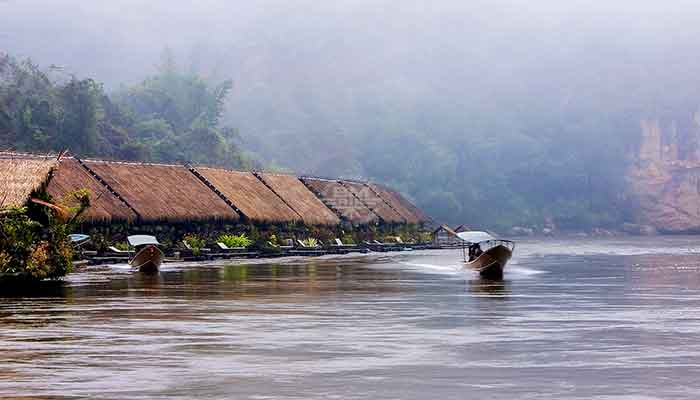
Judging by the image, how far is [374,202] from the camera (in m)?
87.1

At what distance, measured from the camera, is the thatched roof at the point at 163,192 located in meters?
55.2

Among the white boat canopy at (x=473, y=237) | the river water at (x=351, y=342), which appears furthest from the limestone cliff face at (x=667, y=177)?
the river water at (x=351, y=342)

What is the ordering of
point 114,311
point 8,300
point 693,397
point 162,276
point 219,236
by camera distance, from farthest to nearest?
point 219,236 < point 162,276 < point 8,300 < point 114,311 < point 693,397

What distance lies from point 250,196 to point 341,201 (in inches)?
643

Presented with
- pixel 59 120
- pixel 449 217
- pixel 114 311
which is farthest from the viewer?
pixel 449 217

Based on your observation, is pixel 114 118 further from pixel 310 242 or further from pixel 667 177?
pixel 667 177

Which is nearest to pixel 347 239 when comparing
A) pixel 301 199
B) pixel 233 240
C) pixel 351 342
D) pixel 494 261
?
pixel 301 199

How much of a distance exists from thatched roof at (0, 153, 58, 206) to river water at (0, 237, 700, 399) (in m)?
4.38

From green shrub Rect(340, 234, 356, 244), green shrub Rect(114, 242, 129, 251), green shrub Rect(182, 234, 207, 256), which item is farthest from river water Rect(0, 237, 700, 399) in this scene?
green shrub Rect(340, 234, 356, 244)

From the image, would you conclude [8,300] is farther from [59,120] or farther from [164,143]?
[164,143]

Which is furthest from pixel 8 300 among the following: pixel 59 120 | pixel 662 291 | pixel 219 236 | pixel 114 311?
pixel 59 120

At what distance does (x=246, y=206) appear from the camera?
2532 inches

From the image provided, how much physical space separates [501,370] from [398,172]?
151120 millimetres

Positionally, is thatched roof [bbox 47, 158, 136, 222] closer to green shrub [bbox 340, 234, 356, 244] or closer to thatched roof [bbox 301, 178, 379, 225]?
green shrub [bbox 340, 234, 356, 244]
